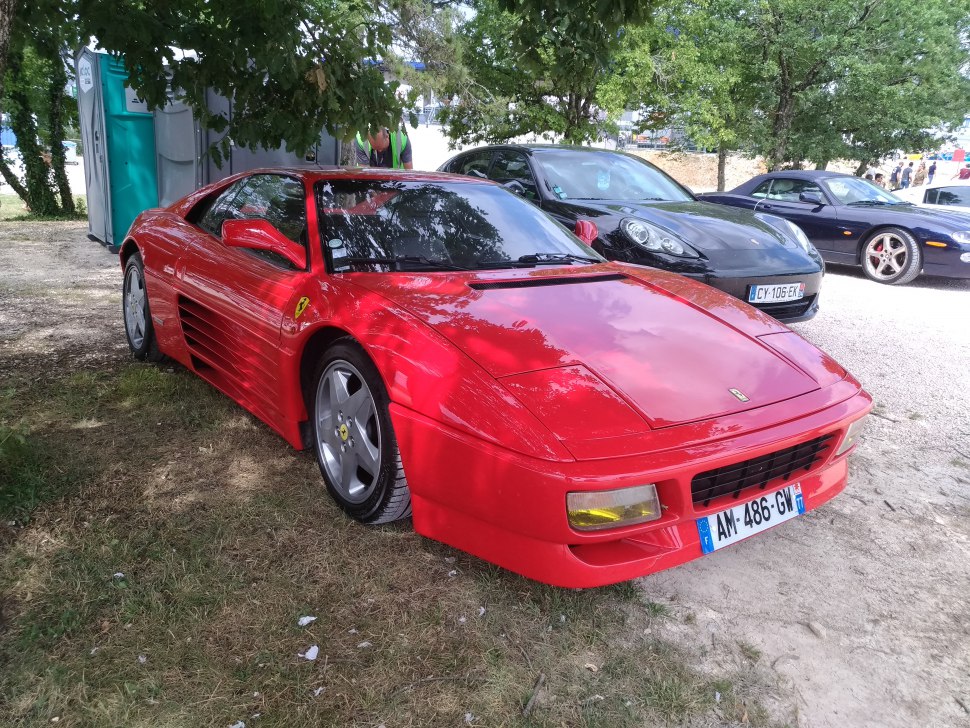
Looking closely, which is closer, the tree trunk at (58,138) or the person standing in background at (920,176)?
the tree trunk at (58,138)

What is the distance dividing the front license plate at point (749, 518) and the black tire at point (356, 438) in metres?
0.94

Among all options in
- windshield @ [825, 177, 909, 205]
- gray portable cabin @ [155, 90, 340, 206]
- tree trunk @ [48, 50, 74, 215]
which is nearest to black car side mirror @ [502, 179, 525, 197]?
gray portable cabin @ [155, 90, 340, 206]

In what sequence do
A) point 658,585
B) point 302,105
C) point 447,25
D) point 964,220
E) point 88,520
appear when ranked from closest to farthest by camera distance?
point 658,585, point 88,520, point 302,105, point 964,220, point 447,25

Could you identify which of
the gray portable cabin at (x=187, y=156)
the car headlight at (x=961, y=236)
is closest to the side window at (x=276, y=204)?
the gray portable cabin at (x=187, y=156)

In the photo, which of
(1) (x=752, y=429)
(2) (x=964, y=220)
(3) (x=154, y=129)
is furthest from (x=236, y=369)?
(2) (x=964, y=220)

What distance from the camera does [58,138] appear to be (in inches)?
491

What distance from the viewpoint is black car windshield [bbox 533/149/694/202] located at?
573cm

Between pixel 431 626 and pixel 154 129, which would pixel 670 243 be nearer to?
pixel 431 626

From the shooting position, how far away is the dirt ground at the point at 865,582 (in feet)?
6.44

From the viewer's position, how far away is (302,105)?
15.9ft

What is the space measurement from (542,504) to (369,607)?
69 cm

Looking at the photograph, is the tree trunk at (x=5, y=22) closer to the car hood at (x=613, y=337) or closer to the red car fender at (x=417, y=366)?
the red car fender at (x=417, y=366)

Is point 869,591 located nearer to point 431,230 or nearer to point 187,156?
point 431,230

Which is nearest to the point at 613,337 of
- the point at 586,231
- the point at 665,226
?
the point at 586,231
